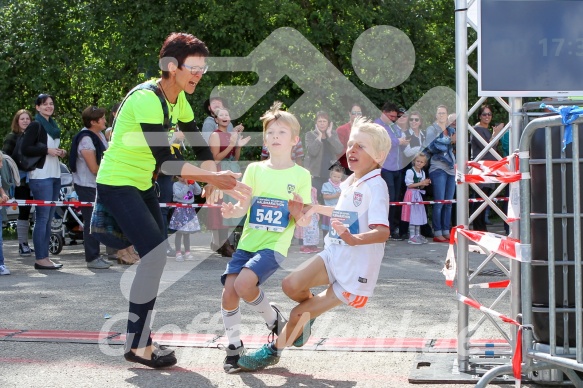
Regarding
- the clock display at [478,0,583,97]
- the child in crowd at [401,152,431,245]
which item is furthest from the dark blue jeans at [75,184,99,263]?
the clock display at [478,0,583,97]

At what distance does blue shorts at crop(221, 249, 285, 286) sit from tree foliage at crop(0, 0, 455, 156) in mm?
12961

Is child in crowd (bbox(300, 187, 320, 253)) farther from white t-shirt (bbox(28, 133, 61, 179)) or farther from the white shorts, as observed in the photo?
the white shorts

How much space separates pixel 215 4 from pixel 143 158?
13975 millimetres

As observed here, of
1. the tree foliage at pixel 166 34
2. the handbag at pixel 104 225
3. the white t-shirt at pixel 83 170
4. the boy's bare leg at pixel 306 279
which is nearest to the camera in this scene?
the boy's bare leg at pixel 306 279

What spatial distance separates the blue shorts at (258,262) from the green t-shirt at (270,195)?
0.11ft

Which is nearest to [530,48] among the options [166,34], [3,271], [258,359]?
[258,359]

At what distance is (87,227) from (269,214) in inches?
228

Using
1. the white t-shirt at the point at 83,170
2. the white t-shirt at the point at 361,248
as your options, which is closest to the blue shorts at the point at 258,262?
the white t-shirt at the point at 361,248

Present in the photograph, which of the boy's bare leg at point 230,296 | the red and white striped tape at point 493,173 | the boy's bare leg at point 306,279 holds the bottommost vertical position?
the boy's bare leg at point 230,296

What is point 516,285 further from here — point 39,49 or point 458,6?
point 39,49

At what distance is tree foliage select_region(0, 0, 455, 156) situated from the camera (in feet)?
63.6

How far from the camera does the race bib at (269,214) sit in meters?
5.99

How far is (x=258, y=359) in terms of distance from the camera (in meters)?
5.79

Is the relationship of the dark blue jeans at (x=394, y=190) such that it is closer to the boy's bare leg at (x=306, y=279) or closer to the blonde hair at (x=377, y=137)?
the blonde hair at (x=377, y=137)
